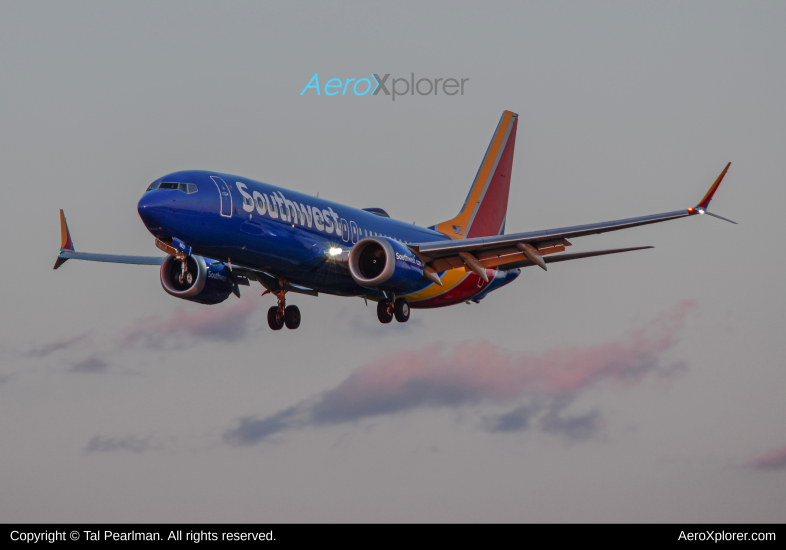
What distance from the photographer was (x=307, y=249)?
39.5 m

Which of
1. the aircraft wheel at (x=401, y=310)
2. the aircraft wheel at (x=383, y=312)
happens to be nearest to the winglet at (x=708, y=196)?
the aircraft wheel at (x=401, y=310)

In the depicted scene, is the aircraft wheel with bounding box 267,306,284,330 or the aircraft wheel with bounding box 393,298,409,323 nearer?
the aircraft wheel with bounding box 393,298,409,323

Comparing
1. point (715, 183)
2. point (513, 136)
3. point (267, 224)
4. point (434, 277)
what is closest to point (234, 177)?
point (267, 224)

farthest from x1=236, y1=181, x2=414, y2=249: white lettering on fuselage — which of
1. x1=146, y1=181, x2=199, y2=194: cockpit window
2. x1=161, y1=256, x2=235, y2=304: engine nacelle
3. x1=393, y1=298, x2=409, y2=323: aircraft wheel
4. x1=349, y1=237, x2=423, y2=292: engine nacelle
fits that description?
x1=161, y1=256, x2=235, y2=304: engine nacelle

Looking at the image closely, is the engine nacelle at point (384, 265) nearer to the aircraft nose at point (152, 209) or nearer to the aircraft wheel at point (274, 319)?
the aircraft wheel at point (274, 319)

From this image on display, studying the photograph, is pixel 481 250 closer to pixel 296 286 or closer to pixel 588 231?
pixel 588 231

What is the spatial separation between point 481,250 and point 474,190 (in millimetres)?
15264

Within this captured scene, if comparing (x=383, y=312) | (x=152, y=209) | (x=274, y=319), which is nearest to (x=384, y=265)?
(x=383, y=312)

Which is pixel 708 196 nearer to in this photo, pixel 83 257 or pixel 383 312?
pixel 383 312

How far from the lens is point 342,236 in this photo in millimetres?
42031

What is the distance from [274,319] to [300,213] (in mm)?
6989

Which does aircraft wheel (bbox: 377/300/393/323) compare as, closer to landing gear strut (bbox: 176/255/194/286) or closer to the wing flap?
landing gear strut (bbox: 176/255/194/286)

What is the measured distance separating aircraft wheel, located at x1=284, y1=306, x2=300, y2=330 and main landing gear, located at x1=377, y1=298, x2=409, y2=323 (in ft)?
11.8

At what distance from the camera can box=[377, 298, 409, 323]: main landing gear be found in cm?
4459
